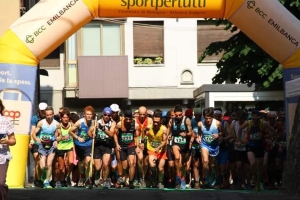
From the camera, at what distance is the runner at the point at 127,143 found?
699 inches

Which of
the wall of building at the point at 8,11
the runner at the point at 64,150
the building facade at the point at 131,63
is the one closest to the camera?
the runner at the point at 64,150

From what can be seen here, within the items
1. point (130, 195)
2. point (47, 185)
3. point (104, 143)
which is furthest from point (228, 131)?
point (47, 185)

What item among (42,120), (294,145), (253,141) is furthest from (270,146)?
(42,120)

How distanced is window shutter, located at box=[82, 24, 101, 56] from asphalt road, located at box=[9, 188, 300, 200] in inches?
741

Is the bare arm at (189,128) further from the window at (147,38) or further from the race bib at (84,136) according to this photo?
the window at (147,38)

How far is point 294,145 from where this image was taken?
1574 centimetres

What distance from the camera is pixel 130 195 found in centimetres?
1551

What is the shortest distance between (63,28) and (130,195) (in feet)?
10.9

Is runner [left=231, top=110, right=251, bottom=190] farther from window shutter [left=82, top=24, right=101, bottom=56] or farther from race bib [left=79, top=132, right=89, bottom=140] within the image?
window shutter [left=82, top=24, right=101, bottom=56]

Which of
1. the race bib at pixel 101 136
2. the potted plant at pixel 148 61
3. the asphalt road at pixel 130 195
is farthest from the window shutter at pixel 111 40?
the asphalt road at pixel 130 195

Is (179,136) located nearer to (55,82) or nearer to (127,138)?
(127,138)

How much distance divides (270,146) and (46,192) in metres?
4.97

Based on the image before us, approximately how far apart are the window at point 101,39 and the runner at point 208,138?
56.8 feet

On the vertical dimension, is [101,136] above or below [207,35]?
below
